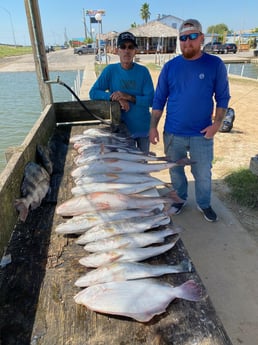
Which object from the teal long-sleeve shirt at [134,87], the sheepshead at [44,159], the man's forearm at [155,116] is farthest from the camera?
the teal long-sleeve shirt at [134,87]

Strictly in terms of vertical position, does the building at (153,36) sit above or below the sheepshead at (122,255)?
below

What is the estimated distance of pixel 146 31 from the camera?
5409cm

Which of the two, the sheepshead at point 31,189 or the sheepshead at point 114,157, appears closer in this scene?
the sheepshead at point 31,189

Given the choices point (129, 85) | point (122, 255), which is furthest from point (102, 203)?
point (129, 85)

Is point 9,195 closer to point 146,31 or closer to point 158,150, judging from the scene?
point 158,150

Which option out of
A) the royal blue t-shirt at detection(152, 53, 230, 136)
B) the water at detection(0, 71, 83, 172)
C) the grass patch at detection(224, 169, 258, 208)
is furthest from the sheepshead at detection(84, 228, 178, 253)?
the water at detection(0, 71, 83, 172)

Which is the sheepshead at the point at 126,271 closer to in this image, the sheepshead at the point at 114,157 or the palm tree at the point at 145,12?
the sheepshead at the point at 114,157

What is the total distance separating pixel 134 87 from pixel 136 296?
3123mm

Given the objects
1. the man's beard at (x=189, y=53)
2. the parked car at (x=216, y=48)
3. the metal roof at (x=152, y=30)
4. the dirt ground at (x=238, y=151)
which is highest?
the man's beard at (x=189, y=53)

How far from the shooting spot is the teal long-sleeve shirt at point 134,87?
4.12m

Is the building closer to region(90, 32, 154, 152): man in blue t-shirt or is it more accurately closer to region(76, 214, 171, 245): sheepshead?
region(90, 32, 154, 152): man in blue t-shirt

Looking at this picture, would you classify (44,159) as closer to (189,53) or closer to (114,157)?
(114,157)

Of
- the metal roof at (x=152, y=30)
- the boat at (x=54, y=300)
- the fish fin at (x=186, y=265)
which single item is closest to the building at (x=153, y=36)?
the metal roof at (x=152, y=30)

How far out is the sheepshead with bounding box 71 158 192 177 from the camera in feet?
10.1
